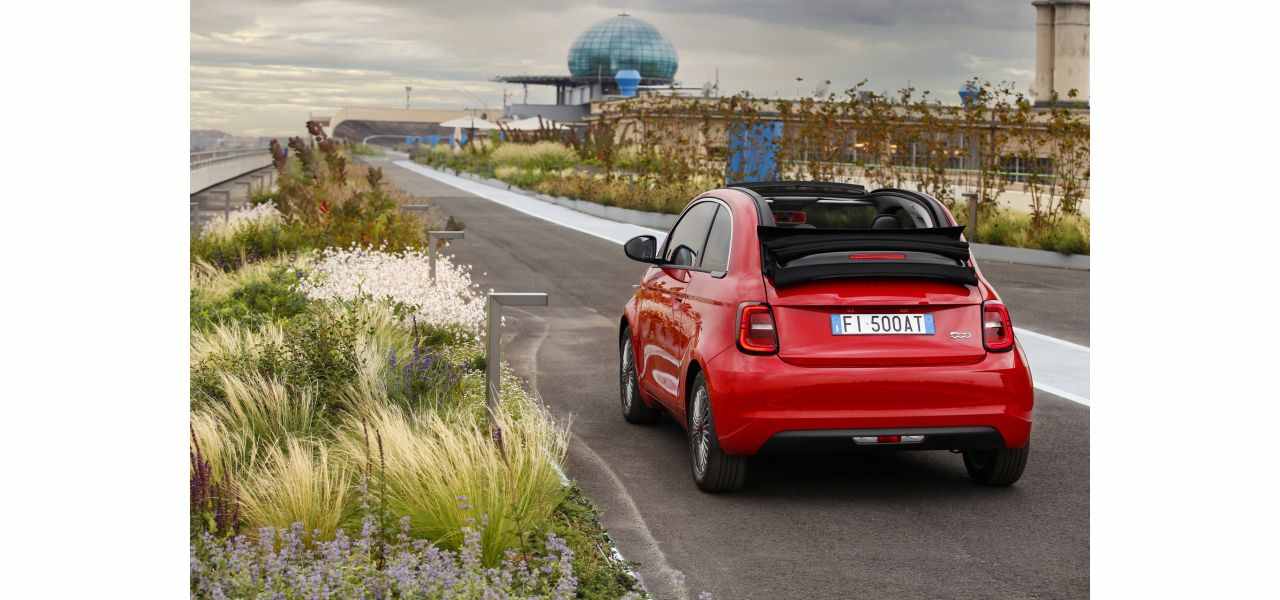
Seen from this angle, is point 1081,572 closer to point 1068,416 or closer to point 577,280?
point 1068,416

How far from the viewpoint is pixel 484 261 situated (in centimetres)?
2238

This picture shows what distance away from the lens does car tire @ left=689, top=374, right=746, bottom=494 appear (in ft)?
24.4

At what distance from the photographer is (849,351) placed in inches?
279

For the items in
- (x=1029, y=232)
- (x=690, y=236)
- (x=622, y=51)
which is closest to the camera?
(x=690, y=236)

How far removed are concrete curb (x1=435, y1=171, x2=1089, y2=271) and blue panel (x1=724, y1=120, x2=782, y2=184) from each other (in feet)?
7.91

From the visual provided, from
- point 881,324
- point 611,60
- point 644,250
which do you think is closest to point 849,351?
point 881,324

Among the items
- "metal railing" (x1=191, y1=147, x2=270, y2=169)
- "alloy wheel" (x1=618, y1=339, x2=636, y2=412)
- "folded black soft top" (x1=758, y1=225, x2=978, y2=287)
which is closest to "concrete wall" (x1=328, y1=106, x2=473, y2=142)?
"metal railing" (x1=191, y1=147, x2=270, y2=169)

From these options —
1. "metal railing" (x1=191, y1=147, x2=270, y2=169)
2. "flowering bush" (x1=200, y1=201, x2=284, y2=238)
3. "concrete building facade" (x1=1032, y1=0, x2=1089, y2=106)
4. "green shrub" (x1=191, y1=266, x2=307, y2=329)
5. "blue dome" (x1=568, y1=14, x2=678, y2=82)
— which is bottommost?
"green shrub" (x1=191, y1=266, x2=307, y2=329)

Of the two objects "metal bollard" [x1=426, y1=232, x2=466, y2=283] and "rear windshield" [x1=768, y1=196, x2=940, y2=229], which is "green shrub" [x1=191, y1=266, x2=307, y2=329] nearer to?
"metal bollard" [x1=426, y1=232, x2=466, y2=283]

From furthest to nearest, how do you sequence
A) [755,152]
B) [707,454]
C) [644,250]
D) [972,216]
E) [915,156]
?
1. [755,152]
2. [915,156]
3. [972,216]
4. [644,250]
5. [707,454]

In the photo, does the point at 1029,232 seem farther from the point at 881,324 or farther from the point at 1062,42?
the point at 1062,42

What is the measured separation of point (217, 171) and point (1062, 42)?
40156 mm

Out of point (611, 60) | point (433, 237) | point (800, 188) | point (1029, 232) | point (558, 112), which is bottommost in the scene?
point (1029, 232)

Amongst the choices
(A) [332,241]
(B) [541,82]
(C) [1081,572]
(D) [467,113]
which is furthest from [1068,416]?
(D) [467,113]
